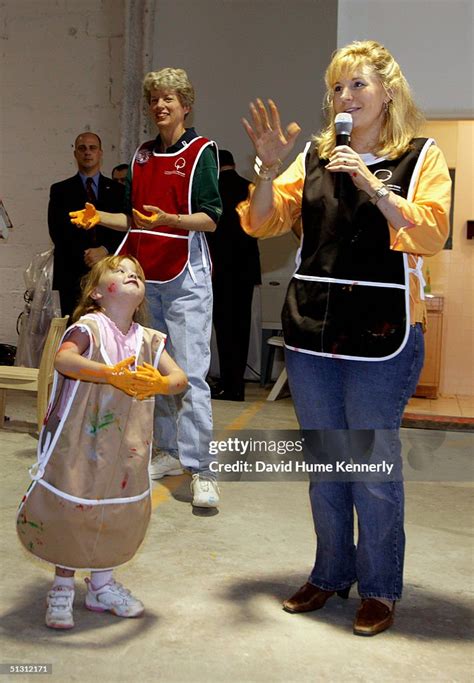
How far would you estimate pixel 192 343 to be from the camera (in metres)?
3.46

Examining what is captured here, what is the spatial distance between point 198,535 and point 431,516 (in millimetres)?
994

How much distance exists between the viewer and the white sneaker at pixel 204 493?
339 centimetres

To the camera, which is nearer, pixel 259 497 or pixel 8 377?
pixel 259 497

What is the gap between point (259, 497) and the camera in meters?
3.72

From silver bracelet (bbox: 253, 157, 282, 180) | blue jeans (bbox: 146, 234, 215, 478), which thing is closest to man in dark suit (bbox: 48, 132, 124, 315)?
blue jeans (bbox: 146, 234, 215, 478)

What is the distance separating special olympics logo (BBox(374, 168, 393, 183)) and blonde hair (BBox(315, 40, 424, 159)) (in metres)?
0.04

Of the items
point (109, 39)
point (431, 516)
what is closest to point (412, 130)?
point (431, 516)

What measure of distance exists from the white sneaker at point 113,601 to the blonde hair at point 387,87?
1.26 meters

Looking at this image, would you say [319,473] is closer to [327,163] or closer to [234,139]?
[327,163]

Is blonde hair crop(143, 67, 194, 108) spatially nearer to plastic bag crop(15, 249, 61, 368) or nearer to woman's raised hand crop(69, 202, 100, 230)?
woman's raised hand crop(69, 202, 100, 230)

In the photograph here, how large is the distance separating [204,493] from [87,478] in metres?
1.22

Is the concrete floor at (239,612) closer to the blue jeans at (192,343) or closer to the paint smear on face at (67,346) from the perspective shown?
the blue jeans at (192,343)

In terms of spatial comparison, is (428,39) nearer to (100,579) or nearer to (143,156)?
(143,156)

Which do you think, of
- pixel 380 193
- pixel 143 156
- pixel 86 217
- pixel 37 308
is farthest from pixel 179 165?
pixel 37 308
